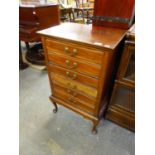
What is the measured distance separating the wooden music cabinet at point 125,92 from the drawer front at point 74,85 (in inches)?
10.1

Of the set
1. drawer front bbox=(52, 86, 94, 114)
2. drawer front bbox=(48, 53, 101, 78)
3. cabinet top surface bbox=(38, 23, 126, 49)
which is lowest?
drawer front bbox=(52, 86, 94, 114)

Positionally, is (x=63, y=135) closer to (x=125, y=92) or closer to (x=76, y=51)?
(x=125, y=92)

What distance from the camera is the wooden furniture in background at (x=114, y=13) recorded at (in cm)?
111

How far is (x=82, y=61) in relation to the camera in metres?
1.00

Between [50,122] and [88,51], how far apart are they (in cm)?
96

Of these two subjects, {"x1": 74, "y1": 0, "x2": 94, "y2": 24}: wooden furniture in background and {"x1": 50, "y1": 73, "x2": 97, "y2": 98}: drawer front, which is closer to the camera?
{"x1": 50, "y1": 73, "x2": 97, "y2": 98}: drawer front

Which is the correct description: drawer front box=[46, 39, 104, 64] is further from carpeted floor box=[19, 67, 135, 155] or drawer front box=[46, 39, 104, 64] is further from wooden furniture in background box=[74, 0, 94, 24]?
wooden furniture in background box=[74, 0, 94, 24]

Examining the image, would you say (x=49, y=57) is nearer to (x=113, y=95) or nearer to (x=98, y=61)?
(x=98, y=61)

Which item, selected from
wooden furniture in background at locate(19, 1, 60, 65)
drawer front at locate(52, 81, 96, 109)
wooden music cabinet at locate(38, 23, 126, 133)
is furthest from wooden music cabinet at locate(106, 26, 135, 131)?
wooden furniture in background at locate(19, 1, 60, 65)

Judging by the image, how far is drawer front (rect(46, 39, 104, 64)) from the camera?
90 cm

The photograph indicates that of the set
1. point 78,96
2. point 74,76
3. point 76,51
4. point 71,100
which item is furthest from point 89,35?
point 71,100

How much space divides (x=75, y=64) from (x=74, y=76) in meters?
0.12

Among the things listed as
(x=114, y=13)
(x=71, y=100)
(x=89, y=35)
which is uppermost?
(x=114, y=13)
